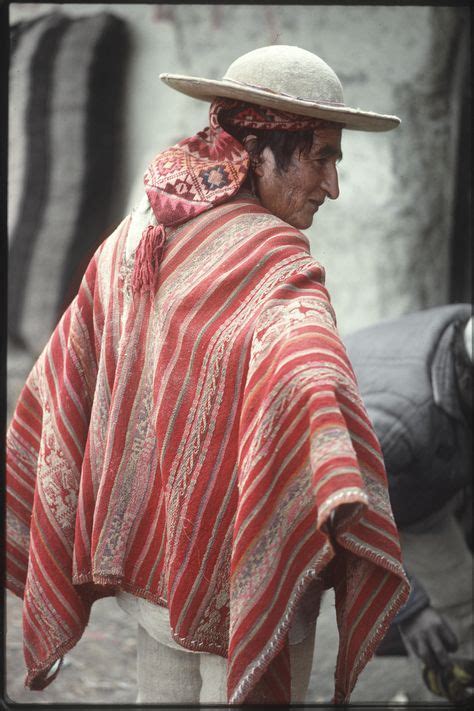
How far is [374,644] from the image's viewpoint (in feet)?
5.61

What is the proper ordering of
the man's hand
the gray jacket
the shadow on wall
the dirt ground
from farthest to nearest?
1. the shadow on wall
2. the dirt ground
3. the man's hand
4. the gray jacket

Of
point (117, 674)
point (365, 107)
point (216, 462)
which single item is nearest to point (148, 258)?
point (216, 462)

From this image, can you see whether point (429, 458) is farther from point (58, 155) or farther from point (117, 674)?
point (58, 155)

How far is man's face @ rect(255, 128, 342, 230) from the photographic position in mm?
1861

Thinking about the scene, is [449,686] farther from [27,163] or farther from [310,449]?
[27,163]

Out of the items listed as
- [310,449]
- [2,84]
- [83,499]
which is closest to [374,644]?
[310,449]

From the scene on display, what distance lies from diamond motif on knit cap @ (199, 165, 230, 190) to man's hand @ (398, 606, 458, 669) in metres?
2.03

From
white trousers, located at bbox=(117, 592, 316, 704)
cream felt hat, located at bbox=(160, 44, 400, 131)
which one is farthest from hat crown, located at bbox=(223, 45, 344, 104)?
white trousers, located at bbox=(117, 592, 316, 704)

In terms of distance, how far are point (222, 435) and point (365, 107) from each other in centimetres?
297

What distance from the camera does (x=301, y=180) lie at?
1.87 metres

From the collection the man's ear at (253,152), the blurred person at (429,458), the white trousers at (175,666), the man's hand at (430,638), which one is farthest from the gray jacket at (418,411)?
the man's ear at (253,152)

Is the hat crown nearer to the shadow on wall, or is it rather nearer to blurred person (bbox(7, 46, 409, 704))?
blurred person (bbox(7, 46, 409, 704))

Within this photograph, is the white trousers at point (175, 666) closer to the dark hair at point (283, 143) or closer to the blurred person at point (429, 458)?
the dark hair at point (283, 143)

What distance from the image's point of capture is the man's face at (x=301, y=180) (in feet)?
6.11
